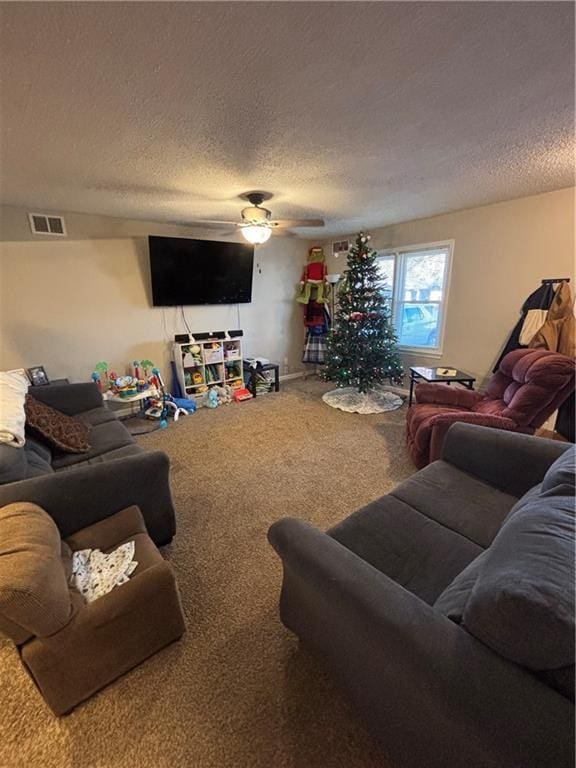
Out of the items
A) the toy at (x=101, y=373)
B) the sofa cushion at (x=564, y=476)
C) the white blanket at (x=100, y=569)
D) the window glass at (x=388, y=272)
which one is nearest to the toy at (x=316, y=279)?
the window glass at (x=388, y=272)

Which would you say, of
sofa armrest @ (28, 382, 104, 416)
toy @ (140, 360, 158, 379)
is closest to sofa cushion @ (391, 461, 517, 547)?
sofa armrest @ (28, 382, 104, 416)

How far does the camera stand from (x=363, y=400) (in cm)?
434

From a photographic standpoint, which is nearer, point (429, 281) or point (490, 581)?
point (490, 581)

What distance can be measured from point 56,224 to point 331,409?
11.8 feet

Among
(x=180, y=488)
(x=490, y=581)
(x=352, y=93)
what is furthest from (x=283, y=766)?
(x=352, y=93)

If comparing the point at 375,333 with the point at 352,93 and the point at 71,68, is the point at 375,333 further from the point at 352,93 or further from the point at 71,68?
the point at 71,68

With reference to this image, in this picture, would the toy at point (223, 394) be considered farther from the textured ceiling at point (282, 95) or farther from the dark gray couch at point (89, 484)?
the textured ceiling at point (282, 95)

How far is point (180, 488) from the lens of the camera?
252cm

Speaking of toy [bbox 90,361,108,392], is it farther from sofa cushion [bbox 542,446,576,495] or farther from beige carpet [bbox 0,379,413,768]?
sofa cushion [bbox 542,446,576,495]

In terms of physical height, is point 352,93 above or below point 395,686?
above

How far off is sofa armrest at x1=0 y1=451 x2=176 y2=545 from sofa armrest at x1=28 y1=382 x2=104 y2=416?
4.93 ft

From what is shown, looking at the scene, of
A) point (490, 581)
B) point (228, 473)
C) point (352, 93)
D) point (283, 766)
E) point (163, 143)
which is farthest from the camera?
point (228, 473)

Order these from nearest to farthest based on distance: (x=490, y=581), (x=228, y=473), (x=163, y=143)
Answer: (x=490, y=581) < (x=163, y=143) < (x=228, y=473)

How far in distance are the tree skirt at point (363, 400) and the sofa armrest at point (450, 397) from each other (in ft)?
3.40
